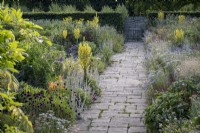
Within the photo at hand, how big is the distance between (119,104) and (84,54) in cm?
113

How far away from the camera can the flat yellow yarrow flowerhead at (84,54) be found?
268 inches

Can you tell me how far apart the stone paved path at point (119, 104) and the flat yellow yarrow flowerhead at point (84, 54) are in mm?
703

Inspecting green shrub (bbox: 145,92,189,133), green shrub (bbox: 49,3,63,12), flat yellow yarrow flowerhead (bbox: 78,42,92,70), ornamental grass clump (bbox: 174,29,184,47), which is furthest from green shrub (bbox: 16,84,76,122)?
green shrub (bbox: 49,3,63,12)

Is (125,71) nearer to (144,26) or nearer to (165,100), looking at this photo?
(165,100)

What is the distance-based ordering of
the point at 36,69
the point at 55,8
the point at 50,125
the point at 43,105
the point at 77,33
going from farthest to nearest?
1. the point at 55,8
2. the point at 77,33
3. the point at 36,69
4. the point at 43,105
5. the point at 50,125

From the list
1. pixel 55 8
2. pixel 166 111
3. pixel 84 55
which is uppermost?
pixel 55 8

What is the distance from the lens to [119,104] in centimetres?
651

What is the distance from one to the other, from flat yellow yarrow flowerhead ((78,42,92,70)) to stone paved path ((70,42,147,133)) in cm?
70

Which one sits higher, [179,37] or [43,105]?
[179,37]

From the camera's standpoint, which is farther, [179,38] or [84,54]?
[179,38]

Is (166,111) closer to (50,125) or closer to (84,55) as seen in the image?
(50,125)

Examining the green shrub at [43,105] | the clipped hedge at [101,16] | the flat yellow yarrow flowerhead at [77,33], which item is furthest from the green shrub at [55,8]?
the green shrub at [43,105]

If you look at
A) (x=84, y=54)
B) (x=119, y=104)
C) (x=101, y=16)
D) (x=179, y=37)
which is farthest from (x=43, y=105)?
(x=101, y=16)

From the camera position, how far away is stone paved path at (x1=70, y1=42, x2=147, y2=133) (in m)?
5.33
